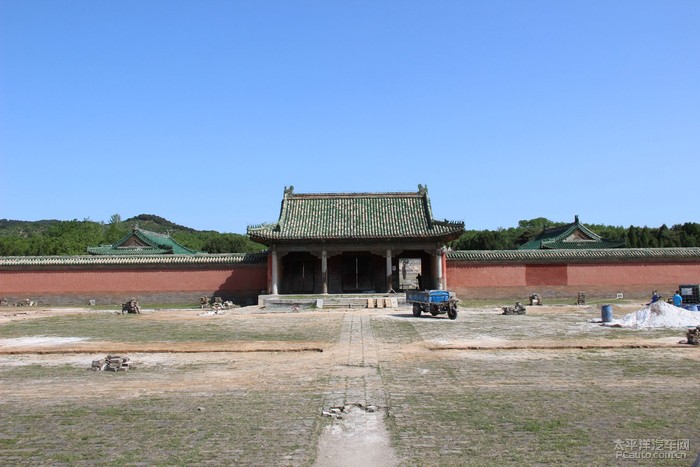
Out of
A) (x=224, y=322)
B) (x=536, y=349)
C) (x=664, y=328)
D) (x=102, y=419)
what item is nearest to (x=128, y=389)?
(x=102, y=419)

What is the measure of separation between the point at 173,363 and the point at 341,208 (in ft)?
74.0

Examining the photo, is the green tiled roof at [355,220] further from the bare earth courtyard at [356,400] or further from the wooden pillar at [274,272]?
the bare earth courtyard at [356,400]

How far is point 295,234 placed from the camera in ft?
99.9

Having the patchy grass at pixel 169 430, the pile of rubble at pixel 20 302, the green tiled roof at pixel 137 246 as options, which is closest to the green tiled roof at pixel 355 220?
the green tiled roof at pixel 137 246

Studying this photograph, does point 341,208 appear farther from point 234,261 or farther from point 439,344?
point 439,344

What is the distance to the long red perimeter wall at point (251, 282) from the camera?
102ft

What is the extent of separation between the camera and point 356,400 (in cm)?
770

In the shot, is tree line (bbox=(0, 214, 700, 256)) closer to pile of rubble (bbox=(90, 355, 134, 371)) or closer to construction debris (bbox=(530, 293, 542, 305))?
construction debris (bbox=(530, 293, 542, 305))

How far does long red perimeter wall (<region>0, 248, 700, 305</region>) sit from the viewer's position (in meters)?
31.1

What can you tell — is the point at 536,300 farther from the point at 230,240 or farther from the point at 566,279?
the point at 230,240

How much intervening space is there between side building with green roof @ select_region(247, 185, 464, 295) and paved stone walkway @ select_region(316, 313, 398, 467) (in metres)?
18.1

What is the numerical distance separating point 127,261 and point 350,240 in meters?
12.7

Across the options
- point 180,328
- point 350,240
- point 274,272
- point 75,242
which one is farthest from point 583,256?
point 75,242

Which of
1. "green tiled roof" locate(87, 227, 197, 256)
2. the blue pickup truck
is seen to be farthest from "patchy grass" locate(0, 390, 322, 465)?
"green tiled roof" locate(87, 227, 197, 256)
